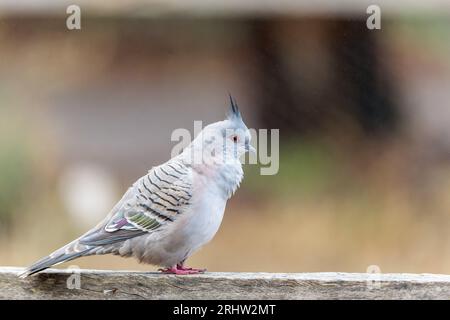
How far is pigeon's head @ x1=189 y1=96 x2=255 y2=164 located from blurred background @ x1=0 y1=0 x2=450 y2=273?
5.13ft

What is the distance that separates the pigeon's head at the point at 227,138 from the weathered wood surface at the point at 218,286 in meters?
0.41

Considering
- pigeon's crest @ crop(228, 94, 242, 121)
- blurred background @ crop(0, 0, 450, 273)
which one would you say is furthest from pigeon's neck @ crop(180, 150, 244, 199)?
blurred background @ crop(0, 0, 450, 273)

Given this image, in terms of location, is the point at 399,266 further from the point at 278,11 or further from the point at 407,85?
the point at 278,11

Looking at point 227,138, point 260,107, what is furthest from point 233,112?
point 260,107

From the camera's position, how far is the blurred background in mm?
4266

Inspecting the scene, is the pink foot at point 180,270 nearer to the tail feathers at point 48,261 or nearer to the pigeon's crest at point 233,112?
the tail feathers at point 48,261

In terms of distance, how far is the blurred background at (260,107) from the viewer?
4.27 m

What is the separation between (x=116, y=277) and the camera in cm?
235

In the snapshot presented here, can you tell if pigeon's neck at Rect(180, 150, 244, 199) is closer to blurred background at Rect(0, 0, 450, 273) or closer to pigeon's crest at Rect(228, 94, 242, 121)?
pigeon's crest at Rect(228, 94, 242, 121)

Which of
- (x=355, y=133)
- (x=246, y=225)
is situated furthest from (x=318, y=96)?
(x=246, y=225)

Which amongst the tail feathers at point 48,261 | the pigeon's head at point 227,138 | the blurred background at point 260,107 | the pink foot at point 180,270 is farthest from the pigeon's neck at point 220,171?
the blurred background at point 260,107

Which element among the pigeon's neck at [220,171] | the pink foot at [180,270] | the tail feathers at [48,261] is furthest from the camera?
the pigeon's neck at [220,171]

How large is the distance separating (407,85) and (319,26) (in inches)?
24.6

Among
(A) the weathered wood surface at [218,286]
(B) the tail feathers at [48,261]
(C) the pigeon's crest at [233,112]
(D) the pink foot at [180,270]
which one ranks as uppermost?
(C) the pigeon's crest at [233,112]
